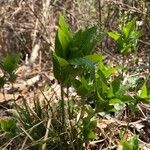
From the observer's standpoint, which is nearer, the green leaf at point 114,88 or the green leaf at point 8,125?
the green leaf at point 114,88

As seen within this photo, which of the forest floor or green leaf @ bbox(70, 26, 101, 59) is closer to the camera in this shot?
green leaf @ bbox(70, 26, 101, 59)

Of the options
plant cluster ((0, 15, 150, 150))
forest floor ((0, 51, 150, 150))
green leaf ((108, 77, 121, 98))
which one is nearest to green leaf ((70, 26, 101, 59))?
plant cluster ((0, 15, 150, 150))

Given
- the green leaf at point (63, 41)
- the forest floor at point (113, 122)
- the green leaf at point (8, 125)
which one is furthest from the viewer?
the forest floor at point (113, 122)

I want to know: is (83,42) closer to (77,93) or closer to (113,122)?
(77,93)

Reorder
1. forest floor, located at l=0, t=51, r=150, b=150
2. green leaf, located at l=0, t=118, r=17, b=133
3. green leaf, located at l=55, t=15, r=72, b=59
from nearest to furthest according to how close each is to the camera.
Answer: green leaf, located at l=55, t=15, r=72, b=59
green leaf, located at l=0, t=118, r=17, b=133
forest floor, located at l=0, t=51, r=150, b=150

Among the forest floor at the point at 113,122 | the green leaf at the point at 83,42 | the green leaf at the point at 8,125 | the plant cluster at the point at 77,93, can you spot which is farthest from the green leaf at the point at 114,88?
the green leaf at the point at 8,125

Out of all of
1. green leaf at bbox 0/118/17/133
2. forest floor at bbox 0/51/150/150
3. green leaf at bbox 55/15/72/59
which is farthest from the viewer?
forest floor at bbox 0/51/150/150

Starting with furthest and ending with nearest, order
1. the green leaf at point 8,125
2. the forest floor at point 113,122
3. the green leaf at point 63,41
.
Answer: the forest floor at point 113,122 → the green leaf at point 8,125 → the green leaf at point 63,41

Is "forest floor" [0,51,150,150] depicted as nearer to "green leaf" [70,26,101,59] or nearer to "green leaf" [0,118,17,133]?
"green leaf" [0,118,17,133]

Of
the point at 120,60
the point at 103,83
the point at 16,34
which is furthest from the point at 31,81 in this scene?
the point at 103,83

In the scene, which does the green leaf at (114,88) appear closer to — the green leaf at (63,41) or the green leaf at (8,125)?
the green leaf at (63,41)

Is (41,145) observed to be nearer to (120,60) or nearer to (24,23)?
(120,60)
